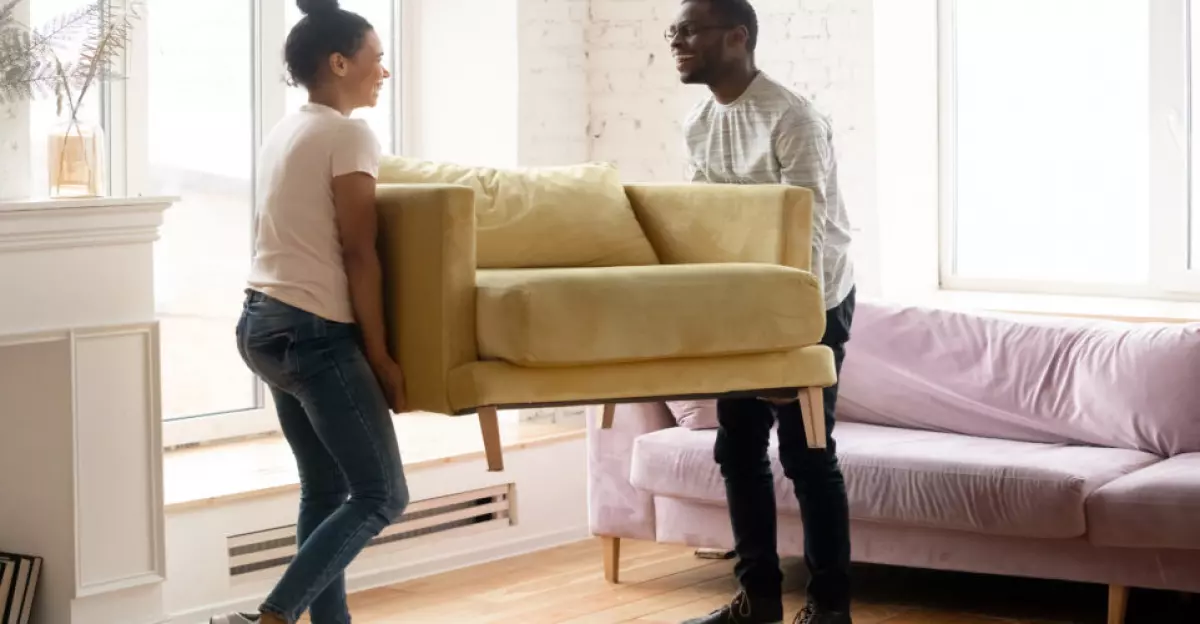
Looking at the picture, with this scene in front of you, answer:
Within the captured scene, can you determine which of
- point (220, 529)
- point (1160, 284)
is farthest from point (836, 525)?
point (1160, 284)

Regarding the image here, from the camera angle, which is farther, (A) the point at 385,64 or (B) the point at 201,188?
(A) the point at 385,64

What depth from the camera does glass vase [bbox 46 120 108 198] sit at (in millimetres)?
3283

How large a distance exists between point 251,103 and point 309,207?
1.95m

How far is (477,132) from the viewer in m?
4.84

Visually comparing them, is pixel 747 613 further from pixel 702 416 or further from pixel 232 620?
pixel 232 620

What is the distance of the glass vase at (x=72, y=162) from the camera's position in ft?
10.8

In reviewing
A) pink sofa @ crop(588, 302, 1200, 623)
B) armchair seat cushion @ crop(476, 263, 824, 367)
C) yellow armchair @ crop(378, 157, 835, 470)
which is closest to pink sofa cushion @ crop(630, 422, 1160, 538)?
pink sofa @ crop(588, 302, 1200, 623)

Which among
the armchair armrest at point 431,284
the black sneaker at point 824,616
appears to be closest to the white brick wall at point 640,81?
the black sneaker at point 824,616

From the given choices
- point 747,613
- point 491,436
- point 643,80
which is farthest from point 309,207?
point 643,80

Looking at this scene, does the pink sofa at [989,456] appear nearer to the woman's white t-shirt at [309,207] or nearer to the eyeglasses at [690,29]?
the eyeglasses at [690,29]

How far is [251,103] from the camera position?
14.7 feet

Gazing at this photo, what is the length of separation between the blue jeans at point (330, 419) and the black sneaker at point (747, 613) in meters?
Answer: 0.86

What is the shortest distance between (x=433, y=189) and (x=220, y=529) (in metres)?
1.25

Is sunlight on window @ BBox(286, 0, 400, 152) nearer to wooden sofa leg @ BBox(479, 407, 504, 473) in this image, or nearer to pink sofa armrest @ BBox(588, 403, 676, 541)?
pink sofa armrest @ BBox(588, 403, 676, 541)
